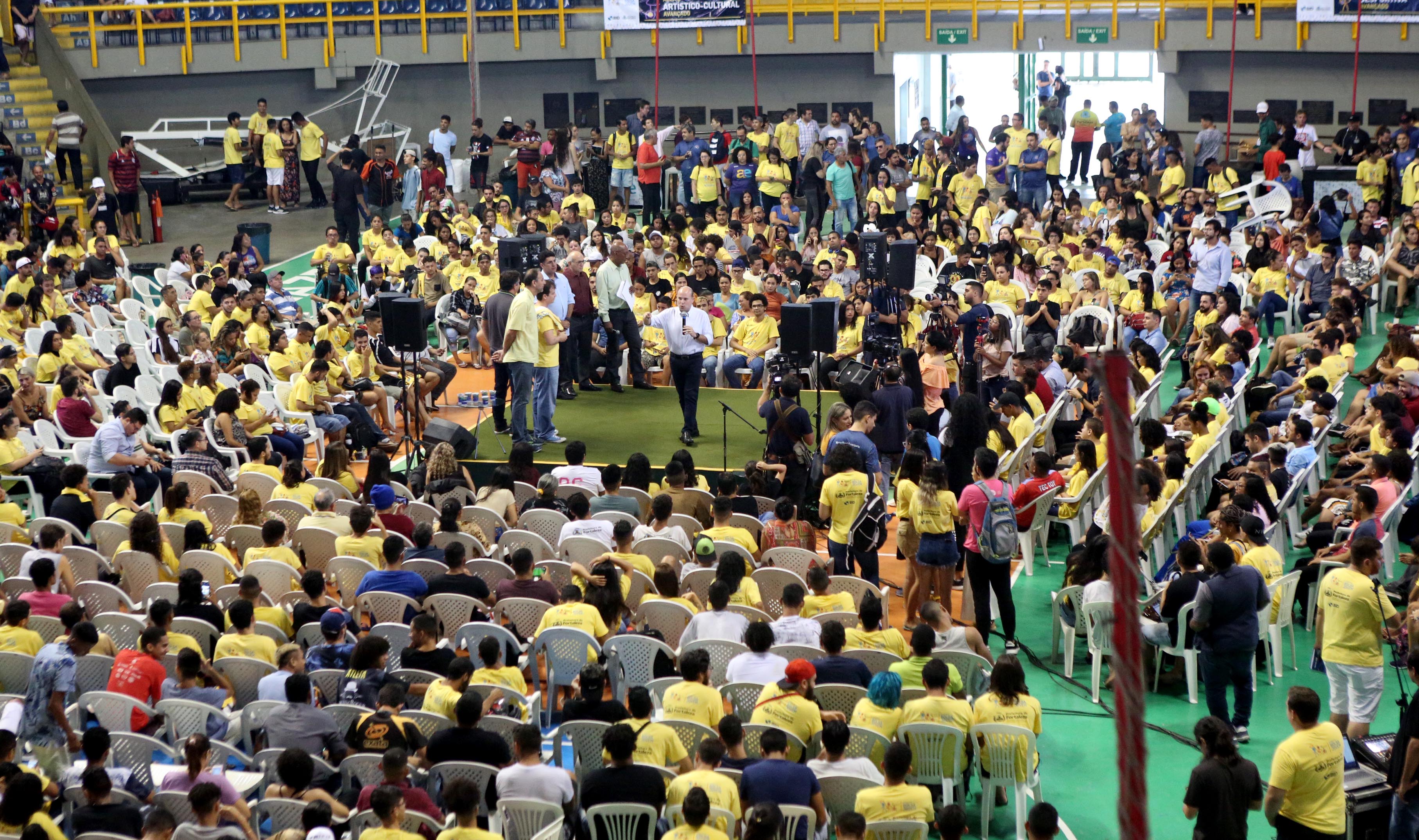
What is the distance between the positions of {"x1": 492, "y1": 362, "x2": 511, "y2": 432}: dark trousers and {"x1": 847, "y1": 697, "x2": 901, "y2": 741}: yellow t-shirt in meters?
7.04

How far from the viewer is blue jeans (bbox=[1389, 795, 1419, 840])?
6727 millimetres

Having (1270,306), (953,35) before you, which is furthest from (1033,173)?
(1270,306)

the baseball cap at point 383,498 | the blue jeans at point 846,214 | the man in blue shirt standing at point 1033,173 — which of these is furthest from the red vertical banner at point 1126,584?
the man in blue shirt standing at point 1033,173

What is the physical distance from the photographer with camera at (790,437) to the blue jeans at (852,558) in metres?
0.99

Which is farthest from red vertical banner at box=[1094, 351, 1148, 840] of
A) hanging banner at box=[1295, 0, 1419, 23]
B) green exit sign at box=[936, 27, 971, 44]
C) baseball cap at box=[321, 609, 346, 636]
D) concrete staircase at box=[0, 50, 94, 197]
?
concrete staircase at box=[0, 50, 94, 197]

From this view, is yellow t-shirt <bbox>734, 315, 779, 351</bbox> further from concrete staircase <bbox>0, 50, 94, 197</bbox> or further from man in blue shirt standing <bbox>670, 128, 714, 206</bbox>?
concrete staircase <bbox>0, 50, 94, 197</bbox>

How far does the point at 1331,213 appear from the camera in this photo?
734 inches

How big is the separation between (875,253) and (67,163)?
16306 millimetres

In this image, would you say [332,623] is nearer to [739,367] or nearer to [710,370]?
[739,367]

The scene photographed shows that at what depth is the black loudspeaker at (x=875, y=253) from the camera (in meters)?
15.4

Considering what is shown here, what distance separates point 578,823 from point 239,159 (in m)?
22.2

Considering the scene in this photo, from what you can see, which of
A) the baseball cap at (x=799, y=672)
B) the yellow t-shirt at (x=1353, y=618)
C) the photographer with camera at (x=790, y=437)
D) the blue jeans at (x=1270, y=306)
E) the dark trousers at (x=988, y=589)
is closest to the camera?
the baseball cap at (x=799, y=672)

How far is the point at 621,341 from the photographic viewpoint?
1605cm

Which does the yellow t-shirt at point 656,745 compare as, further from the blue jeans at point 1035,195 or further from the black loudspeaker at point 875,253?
the blue jeans at point 1035,195
